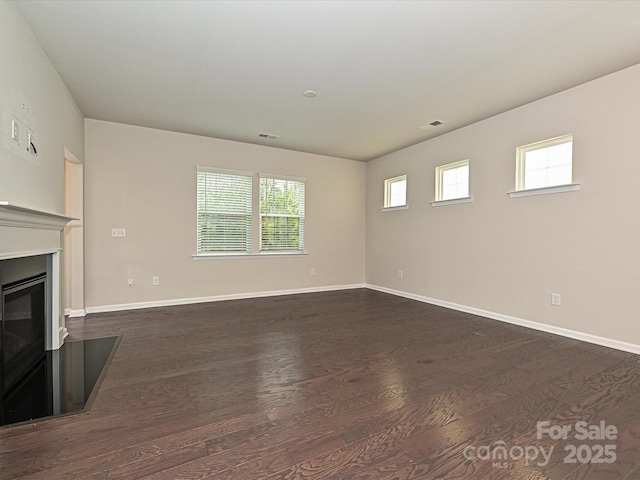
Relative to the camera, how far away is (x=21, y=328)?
101 inches

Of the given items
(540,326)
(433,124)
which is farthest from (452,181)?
(540,326)

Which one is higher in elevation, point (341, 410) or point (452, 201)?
point (452, 201)

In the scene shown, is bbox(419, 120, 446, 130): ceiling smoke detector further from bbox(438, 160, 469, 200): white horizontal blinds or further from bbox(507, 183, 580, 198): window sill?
bbox(507, 183, 580, 198): window sill

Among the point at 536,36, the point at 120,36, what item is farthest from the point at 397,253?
the point at 120,36

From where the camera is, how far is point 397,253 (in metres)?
5.90

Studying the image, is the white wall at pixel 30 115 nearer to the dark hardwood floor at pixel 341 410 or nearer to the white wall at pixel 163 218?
the white wall at pixel 163 218

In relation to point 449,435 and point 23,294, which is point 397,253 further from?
point 23,294

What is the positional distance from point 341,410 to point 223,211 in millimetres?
4068

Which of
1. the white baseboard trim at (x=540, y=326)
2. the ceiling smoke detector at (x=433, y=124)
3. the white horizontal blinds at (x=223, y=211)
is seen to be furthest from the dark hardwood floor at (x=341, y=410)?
the ceiling smoke detector at (x=433, y=124)

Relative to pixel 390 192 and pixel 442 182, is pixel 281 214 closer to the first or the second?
pixel 390 192

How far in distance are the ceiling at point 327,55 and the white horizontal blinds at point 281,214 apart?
1.67 m

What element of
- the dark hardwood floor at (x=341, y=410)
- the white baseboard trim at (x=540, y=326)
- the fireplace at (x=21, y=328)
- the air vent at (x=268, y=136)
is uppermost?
the air vent at (x=268, y=136)

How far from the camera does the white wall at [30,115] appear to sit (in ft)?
Answer: 6.93

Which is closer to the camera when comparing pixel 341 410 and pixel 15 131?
pixel 341 410
